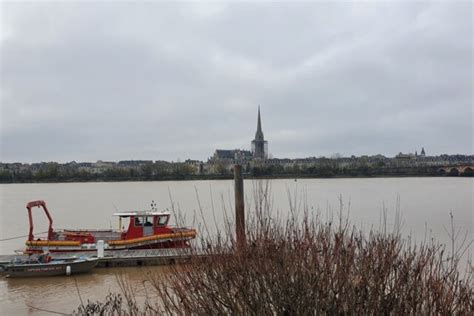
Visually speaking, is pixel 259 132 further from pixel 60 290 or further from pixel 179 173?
pixel 60 290

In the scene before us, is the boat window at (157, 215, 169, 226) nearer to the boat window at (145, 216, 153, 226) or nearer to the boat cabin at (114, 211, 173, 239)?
the boat cabin at (114, 211, 173, 239)

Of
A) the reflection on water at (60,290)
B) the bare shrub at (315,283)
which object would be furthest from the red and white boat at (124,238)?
the bare shrub at (315,283)

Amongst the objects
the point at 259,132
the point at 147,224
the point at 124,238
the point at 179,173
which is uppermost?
the point at 259,132

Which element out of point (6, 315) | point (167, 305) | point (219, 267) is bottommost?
point (6, 315)

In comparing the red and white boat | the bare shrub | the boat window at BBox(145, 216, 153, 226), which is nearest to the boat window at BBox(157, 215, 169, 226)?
the red and white boat

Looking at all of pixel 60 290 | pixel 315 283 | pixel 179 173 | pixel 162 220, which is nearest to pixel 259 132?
pixel 179 173

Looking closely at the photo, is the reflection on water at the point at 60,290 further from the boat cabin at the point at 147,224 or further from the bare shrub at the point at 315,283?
the bare shrub at the point at 315,283

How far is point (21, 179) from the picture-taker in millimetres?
130125

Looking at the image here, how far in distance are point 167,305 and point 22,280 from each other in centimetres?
1470

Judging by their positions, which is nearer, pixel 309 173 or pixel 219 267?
pixel 219 267

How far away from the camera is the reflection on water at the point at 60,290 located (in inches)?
557

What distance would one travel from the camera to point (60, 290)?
1581 centimetres

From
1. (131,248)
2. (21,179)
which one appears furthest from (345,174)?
(131,248)

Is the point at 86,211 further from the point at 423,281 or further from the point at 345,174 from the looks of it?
the point at 345,174
